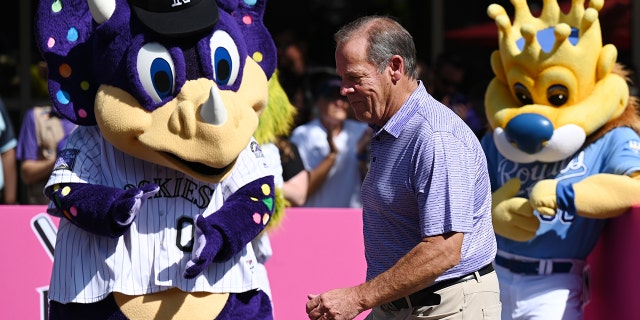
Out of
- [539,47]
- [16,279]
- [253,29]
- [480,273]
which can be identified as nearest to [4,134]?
[16,279]

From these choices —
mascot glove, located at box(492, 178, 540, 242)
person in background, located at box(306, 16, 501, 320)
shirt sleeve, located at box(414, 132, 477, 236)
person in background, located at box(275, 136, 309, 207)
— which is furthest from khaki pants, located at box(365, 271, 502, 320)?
person in background, located at box(275, 136, 309, 207)

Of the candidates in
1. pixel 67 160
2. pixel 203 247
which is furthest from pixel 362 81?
pixel 67 160

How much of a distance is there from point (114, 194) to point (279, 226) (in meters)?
1.48

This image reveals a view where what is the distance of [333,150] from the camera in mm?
6879

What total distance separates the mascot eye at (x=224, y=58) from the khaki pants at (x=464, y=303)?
45.0 inches

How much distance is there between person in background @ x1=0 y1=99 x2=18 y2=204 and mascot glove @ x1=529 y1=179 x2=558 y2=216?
3.35 m

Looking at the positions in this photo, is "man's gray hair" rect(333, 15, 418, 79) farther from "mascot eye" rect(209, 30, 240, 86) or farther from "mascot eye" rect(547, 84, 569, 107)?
"mascot eye" rect(547, 84, 569, 107)

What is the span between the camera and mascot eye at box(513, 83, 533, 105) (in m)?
5.05

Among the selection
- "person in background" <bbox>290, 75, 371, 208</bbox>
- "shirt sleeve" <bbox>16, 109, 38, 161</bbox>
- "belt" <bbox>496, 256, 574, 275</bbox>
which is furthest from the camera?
"person in background" <bbox>290, 75, 371, 208</bbox>

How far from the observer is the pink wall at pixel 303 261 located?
4.92 m

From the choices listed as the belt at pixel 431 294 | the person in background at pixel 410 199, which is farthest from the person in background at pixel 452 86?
the belt at pixel 431 294

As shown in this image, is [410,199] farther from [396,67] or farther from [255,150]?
[255,150]

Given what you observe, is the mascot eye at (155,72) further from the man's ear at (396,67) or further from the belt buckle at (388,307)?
the belt buckle at (388,307)

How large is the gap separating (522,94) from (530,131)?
0.33m
